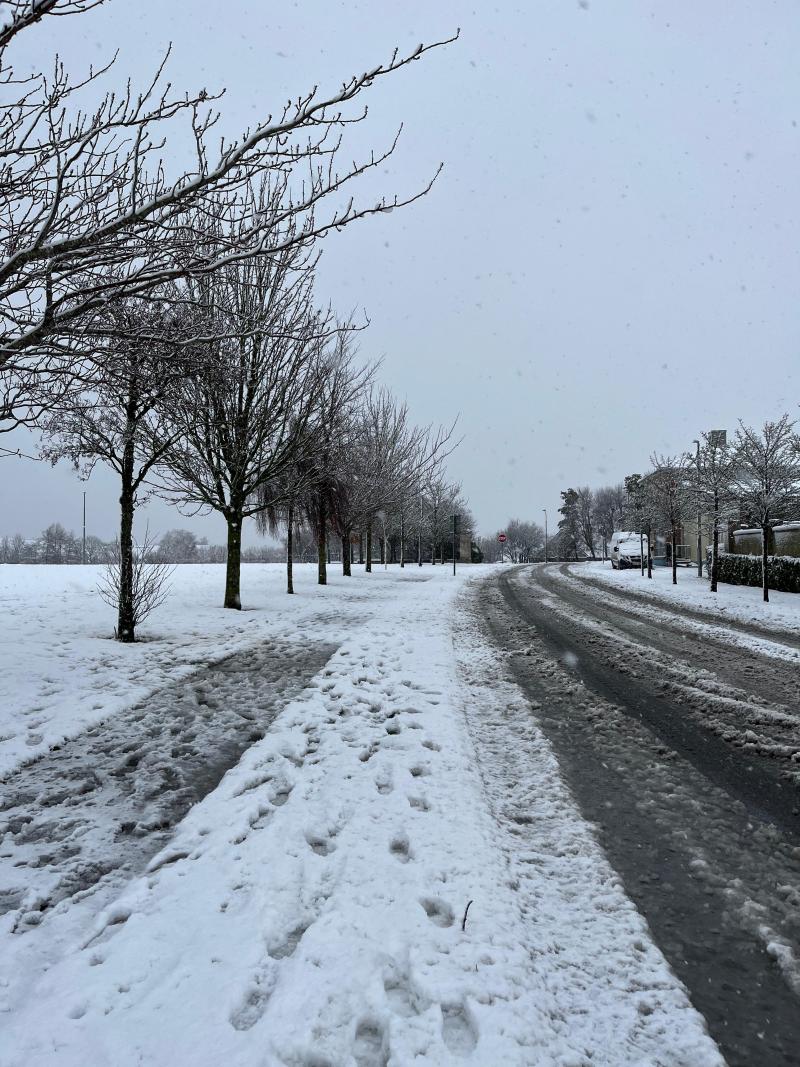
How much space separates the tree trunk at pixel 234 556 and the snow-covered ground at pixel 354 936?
7.94m

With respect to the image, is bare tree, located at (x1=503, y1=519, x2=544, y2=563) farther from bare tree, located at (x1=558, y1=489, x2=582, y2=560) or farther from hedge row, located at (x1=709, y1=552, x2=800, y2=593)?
hedge row, located at (x1=709, y1=552, x2=800, y2=593)

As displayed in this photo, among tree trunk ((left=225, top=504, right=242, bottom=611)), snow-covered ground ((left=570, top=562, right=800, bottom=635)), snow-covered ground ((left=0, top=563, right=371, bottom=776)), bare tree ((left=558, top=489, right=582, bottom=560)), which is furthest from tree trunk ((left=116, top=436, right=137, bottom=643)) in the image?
bare tree ((left=558, top=489, right=582, bottom=560))

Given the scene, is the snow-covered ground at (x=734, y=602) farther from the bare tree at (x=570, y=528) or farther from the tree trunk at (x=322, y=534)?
the bare tree at (x=570, y=528)

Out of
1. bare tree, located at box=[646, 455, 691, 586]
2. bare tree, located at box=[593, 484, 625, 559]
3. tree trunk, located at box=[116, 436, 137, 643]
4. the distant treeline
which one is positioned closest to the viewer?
tree trunk, located at box=[116, 436, 137, 643]

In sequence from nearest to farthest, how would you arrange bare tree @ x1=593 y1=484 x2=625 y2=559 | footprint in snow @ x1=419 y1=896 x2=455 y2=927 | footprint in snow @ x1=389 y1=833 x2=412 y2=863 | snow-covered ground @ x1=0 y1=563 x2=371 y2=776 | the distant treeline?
footprint in snow @ x1=419 y1=896 x2=455 y2=927 < footprint in snow @ x1=389 y1=833 x2=412 y2=863 < snow-covered ground @ x1=0 y1=563 x2=371 y2=776 < the distant treeline < bare tree @ x1=593 y1=484 x2=625 y2=559

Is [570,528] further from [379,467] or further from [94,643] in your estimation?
[94,643]

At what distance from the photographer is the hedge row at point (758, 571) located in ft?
59.2

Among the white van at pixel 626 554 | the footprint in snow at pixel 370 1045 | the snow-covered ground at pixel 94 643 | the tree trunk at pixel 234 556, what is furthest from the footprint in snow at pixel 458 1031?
the white van at pixel 626 554

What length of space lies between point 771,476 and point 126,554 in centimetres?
1813

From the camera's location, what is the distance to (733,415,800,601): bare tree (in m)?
16.7

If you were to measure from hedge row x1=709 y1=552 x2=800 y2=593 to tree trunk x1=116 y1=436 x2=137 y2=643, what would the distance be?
777 inches

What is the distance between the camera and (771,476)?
659 inches

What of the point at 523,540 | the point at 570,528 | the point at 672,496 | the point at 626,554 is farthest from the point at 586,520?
the point at 672,496

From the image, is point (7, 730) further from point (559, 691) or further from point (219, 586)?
point (219, 586)
